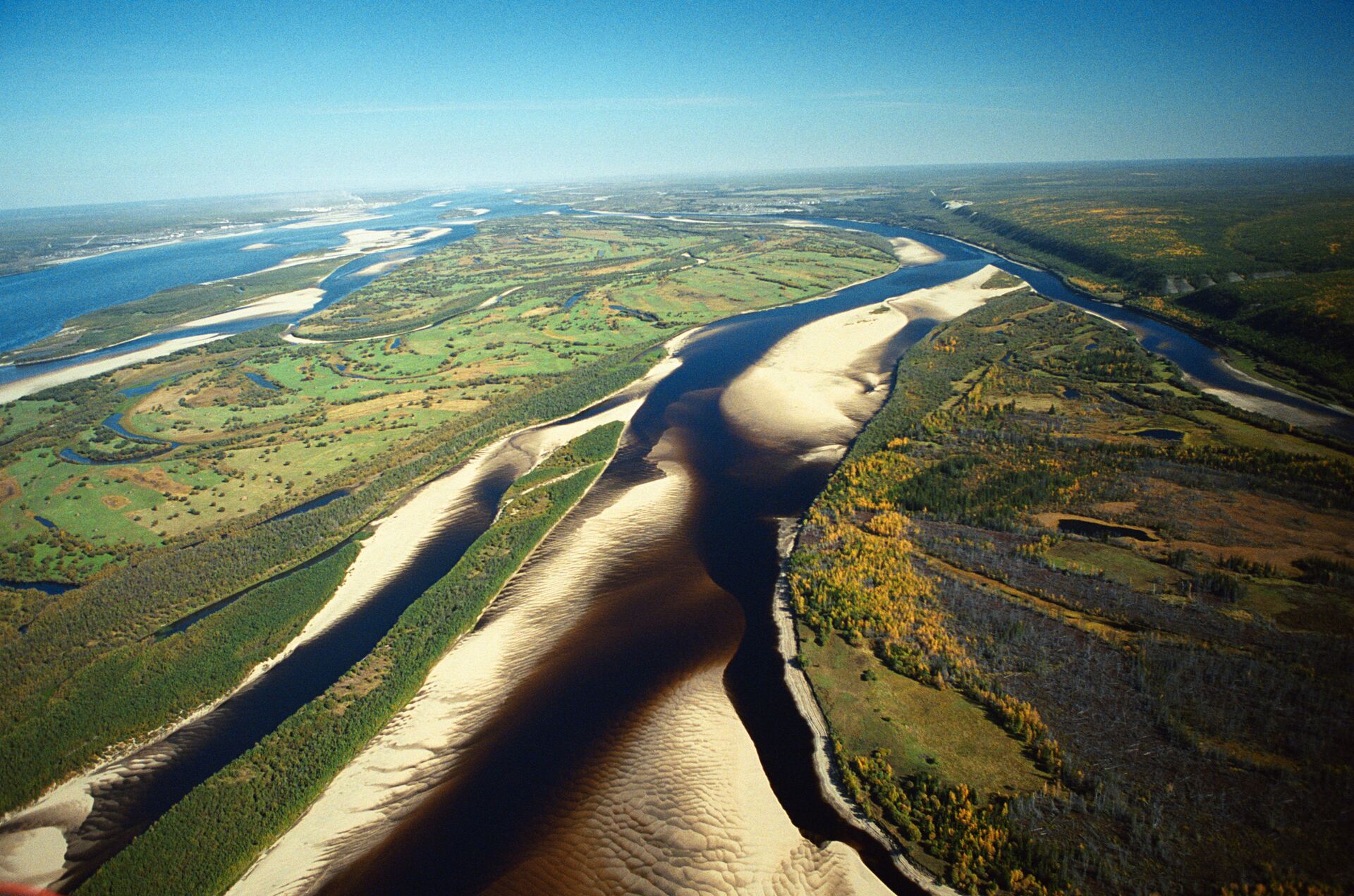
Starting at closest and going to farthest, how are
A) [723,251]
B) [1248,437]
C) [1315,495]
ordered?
[1315,495] → [1248,437] → [723,251]

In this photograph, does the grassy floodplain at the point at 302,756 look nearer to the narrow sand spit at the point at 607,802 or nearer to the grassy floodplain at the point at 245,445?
the narrow sand spit at the point at 607,802

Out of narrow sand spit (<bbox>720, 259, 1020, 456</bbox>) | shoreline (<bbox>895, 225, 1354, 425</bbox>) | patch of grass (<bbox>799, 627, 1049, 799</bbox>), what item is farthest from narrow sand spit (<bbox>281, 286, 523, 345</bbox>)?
patch of grass (<bbox>799, 627, 1049, 799</bbox>)

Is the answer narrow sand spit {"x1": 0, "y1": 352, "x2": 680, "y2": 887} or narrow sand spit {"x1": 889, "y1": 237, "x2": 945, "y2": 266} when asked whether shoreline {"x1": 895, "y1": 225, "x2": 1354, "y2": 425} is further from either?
narrow sand spit {"x1": 0, "y1": 352, "x2": 680, "y2": 887}

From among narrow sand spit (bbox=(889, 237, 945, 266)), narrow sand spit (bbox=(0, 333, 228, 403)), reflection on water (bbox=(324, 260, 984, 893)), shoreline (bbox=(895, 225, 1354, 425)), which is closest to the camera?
reflection on water (bbox=(324, 260, 984, 893))

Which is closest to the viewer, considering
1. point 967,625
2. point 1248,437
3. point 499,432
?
point 967,625

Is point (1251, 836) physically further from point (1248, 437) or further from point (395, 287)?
point (395, 287)

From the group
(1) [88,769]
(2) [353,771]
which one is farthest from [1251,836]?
(1) [88,769]

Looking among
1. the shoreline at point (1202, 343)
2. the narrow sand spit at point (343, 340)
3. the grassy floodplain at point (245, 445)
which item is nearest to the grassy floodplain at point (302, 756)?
the grassy floodplain at point (245, 445)
